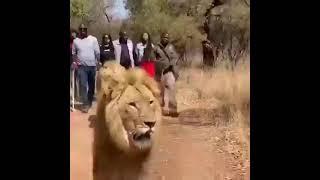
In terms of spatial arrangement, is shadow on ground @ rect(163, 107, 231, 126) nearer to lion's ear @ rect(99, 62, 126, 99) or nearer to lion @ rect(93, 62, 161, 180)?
lion @ rect(93, 62, 161, 180)

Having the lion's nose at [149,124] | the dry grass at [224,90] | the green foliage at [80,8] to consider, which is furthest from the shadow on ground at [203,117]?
the green foliage at [80,8]

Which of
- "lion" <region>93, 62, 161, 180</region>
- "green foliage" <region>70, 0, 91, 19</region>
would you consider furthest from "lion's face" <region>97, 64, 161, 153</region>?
"green foliage" <region>70, 0, 91, 19</region>

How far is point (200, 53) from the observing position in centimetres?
331

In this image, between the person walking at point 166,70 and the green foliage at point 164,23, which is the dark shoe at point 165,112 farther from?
the green foliage at point 164,23

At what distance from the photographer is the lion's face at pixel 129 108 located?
318 cm

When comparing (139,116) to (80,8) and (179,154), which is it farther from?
(80,8)

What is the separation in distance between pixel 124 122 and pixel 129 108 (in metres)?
0.08

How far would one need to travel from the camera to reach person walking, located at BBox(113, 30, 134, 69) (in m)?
3.29

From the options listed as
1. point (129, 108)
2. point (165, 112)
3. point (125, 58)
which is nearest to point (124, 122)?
point (129, 108)

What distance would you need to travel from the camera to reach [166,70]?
10.8 ft
